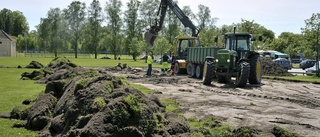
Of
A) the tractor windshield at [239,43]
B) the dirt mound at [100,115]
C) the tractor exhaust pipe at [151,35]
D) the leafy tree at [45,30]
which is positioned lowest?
the dirt mound at [100,115]

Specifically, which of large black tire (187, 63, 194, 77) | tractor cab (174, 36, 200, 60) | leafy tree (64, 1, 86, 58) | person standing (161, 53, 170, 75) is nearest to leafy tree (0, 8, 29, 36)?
leafy tree (64, 1, 86, 58)

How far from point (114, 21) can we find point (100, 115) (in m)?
75.3

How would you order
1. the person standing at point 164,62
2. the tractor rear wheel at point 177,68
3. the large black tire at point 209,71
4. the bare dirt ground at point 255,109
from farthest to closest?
1. the tractor rear wheel at point 177,68
2. the person standing at point 164,62
3. the large black tire at point 209,71
4. the bare dirt ground at point 255,109

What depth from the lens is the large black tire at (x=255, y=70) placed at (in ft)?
65.3

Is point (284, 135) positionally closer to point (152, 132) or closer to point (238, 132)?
point (238, 132)

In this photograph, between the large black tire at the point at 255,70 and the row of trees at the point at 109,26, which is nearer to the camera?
the large black tire at the point at 255,70

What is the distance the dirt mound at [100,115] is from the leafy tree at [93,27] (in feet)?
237

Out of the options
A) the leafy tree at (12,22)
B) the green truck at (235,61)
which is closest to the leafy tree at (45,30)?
the leafy tree at (12,22)

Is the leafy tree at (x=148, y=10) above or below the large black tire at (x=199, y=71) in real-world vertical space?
above

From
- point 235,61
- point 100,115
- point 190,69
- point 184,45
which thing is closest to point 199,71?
point 190,69

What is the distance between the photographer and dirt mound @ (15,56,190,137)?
6.51 meters

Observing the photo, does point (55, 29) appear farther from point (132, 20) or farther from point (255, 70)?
point (255, 70)

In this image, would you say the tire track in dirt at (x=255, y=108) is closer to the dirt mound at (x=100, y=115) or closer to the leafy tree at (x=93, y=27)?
the dirt mound at (x=100, y=115)

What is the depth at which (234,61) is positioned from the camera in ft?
65.4
